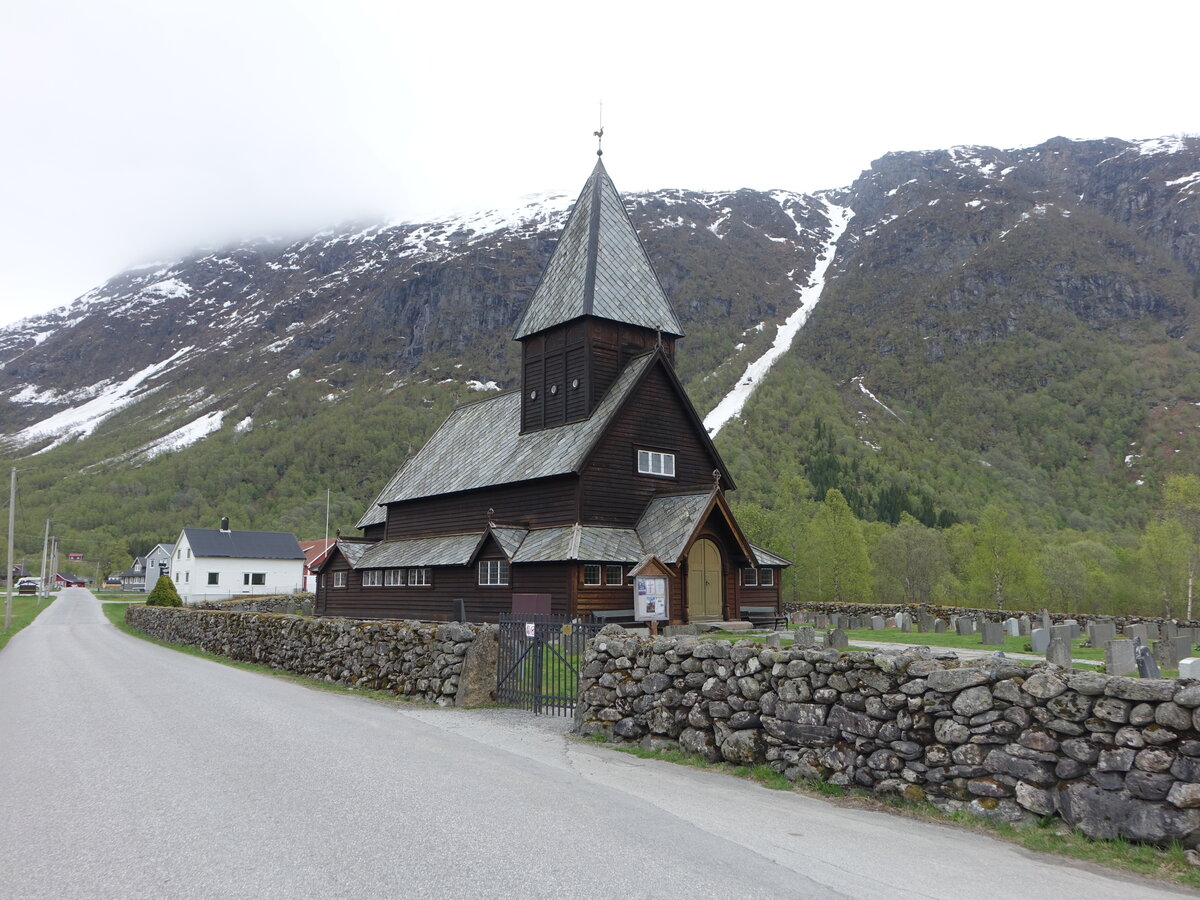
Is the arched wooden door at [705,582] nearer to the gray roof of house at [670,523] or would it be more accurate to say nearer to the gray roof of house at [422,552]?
the gray roof of house at [670,523]

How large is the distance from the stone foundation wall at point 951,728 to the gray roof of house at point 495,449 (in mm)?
20382

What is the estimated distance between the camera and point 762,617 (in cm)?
3562

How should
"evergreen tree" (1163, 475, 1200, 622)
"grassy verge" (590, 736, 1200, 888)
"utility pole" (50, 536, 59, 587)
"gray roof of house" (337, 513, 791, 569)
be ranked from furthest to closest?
1. "utility pole" (50, 536, 59, 587)
2. "evergreen tree" (1163, 475, 1200, 622)
3. "gray roof of house" (337, 513, 791, 569)
4. "grassy verge" (590, 736, 1200, 888)

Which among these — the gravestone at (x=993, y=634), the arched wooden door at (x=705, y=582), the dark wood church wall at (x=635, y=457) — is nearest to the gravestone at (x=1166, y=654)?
the gravestone at (x=993, y=634)

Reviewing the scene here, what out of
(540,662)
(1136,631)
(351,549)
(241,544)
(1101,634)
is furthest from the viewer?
(241,544)

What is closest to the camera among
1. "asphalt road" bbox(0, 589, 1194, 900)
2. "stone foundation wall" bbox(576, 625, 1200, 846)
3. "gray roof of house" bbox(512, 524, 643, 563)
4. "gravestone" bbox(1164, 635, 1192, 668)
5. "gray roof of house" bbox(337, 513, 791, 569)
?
"asphalt road" bbox(0, 589, 1194, 900)

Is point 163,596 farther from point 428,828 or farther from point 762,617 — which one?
point 428,828

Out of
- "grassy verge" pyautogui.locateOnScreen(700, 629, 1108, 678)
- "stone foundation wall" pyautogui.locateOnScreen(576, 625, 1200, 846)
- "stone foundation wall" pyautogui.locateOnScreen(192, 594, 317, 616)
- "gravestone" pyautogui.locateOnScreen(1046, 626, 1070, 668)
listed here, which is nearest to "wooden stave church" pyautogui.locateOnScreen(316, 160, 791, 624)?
"grassy verge" pyautogui.locateOnScreen(700, 629, 1108, 678)

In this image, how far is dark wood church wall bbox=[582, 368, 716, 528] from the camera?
32438 millimetres

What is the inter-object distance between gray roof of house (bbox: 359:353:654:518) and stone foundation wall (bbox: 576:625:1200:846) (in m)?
20.4

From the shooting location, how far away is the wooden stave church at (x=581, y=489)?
102ft

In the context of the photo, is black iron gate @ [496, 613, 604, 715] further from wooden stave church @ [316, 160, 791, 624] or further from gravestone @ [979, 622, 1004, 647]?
gravestone @ [979, 622, 1004, 647]

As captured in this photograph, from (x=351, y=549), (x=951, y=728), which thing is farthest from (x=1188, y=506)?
(x=951, y=728)

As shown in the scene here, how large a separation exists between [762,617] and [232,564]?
224 feet
